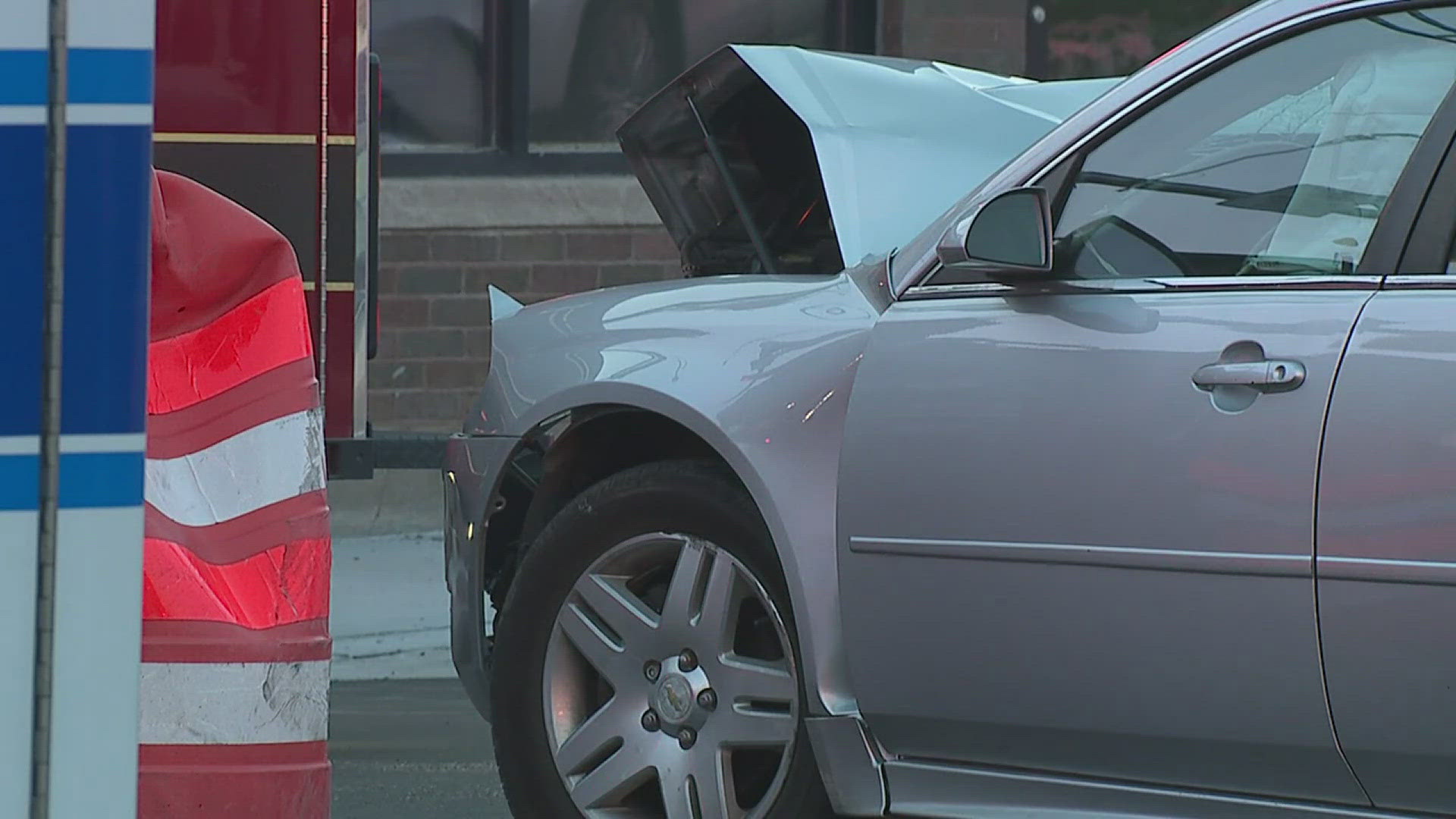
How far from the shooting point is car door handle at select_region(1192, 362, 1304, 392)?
Result: 3.43 metres

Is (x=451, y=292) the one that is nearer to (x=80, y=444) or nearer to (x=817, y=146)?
(x=817, y=146)

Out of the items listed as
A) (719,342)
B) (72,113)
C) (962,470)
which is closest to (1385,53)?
(962,470)

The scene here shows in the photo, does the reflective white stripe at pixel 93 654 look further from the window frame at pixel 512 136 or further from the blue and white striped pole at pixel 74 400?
the window frame at pixel 512 136

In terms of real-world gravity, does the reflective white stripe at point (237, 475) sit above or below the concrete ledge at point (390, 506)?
above

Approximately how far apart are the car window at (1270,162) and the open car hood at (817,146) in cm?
81

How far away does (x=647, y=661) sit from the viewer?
4230mm

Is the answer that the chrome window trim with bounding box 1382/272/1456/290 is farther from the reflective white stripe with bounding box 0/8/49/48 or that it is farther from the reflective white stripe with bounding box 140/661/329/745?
the reflective white stripe with bounding box 0/8/49/48

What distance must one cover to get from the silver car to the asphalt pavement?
0.74 m

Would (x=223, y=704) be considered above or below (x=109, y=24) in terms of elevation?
below

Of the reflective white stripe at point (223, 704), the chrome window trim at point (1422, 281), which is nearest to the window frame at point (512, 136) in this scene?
the chrome window trim at point (1422, 281)

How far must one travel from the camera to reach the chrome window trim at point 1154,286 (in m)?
3.51

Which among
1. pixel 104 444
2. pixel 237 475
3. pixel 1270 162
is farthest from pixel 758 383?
pixel 104 444

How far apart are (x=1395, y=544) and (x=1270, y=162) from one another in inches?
29.1

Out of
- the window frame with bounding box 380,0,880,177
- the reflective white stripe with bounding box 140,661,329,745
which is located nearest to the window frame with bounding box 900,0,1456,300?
the reflective white stripe with bounding box 140,661,329,745
